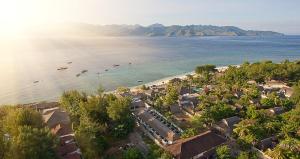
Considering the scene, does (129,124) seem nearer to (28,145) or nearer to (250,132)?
(28,145)

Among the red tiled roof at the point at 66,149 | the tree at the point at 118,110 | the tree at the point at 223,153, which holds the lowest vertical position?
the red tiled roof at the point at 66,149

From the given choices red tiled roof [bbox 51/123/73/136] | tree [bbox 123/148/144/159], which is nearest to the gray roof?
tree [bbox 123/148/144/159]

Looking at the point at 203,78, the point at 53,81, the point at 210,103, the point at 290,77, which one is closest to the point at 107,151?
the point at 210,103

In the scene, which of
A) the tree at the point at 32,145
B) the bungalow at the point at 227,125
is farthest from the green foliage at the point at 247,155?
the tree at the point at 32,145

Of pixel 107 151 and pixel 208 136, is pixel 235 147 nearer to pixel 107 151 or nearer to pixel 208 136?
pixel 208 136

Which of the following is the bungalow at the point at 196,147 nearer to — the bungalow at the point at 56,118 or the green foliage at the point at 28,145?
the green foliage at the point at 28,145

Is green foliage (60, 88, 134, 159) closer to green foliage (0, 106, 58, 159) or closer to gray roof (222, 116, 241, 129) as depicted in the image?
green foliage (0, 106, 58, 159)

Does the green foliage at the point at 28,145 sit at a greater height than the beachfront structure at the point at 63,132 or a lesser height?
greater

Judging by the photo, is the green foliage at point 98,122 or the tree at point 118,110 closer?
the green foliage at point 98,122
